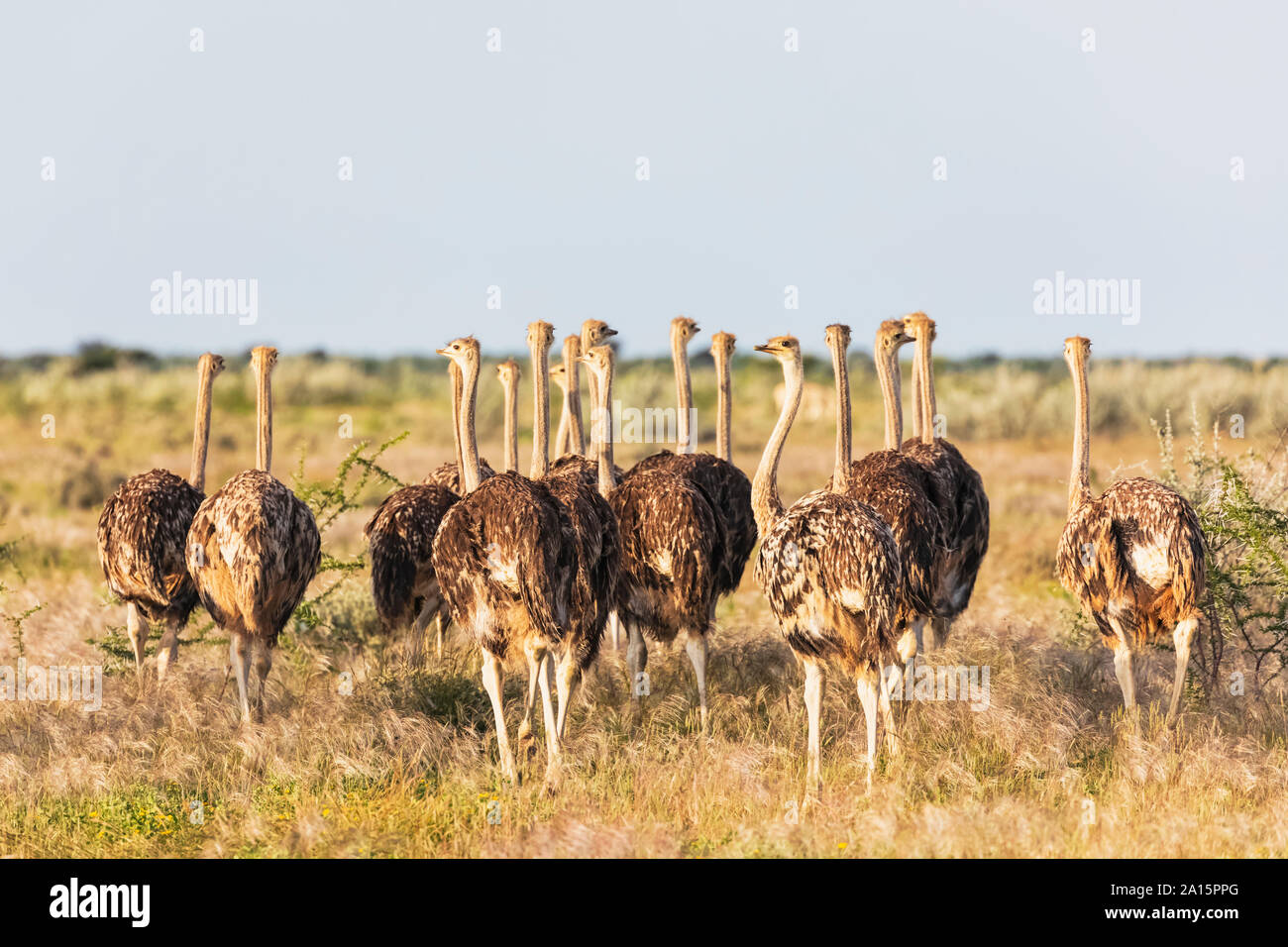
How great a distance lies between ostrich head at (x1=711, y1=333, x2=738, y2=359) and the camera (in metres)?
13.2

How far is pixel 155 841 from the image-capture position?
855 cm

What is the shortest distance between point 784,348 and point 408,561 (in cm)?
326

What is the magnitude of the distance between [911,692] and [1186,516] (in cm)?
213

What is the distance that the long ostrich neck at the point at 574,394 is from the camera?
1383cm

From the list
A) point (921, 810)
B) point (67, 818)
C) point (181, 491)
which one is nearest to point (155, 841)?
point (67, 818)

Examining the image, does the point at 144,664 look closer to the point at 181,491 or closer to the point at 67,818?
the point at 181,491

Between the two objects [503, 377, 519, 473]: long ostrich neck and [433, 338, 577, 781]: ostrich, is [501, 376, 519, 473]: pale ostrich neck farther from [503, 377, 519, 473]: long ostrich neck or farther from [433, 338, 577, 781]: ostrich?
[433, 338, 577, 781]: ostrich

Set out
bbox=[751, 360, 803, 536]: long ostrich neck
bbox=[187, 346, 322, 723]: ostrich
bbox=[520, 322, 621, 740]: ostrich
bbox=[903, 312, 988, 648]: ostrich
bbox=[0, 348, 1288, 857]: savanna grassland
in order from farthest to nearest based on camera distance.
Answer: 1. bbox=[903, 312, 988, 648]: ostrich
2. bbox=[751, 360, 803, 536]: long ostrich neck
3. bbox=[187, 346, 322, 723]: ostrich
4. bbox=[520, 322, 621, 740]: ostrich
5. bbox=[0, 348, 1288, 857]: savanna grassland

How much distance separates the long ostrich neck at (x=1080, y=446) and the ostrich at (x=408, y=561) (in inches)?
178

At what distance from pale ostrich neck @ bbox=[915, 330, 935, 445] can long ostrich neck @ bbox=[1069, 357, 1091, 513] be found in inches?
58.5

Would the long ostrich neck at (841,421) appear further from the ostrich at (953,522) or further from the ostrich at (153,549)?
the ostrich at (153,549)

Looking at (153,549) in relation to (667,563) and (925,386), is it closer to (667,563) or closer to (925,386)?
(667,563)

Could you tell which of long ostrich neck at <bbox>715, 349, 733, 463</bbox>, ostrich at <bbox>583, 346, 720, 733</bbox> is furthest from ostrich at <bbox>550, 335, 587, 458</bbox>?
ostrich at <bbox>583, 346, 720, 733</bbox>

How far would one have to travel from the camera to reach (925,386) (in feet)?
43.9
